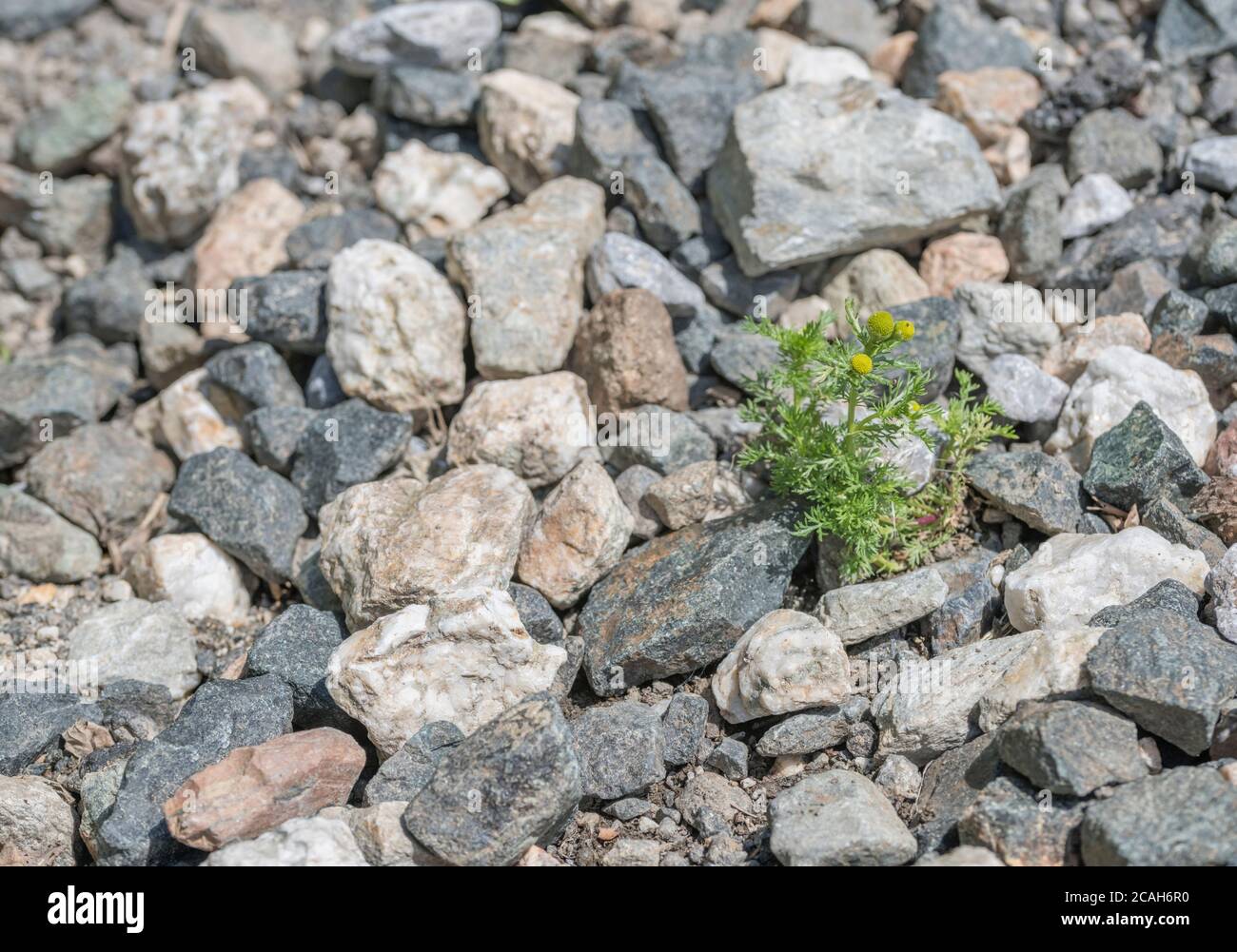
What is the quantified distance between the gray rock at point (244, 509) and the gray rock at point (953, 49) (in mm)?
5174

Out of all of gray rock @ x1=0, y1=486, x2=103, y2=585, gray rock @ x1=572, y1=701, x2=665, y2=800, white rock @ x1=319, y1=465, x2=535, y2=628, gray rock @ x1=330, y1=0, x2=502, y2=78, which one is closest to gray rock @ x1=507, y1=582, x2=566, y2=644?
white rock @ x1=319, y1=465, x2=535, y2=628

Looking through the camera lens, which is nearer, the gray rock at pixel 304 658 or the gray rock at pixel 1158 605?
the gray rock at pixel 1158 605

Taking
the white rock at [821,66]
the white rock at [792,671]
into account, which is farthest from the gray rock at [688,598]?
the white rock at [821,66]

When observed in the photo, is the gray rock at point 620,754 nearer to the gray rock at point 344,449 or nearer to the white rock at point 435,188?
the gray rock at point 344,449

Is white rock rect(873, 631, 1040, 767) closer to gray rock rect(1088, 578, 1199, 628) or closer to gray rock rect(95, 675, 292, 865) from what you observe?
gray rock rect(1088, 578, 1199, 628)

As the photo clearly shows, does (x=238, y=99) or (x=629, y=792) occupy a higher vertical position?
(x=238, y=99)

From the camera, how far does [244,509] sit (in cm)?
634

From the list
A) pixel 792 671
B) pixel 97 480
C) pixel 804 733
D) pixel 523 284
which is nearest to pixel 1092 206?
pixel 523 284

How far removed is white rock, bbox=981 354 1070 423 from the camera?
618 centimetres

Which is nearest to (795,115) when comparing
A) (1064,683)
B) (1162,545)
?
(1162,545)

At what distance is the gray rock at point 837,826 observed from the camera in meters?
4.38

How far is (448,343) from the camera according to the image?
6.74 meters
